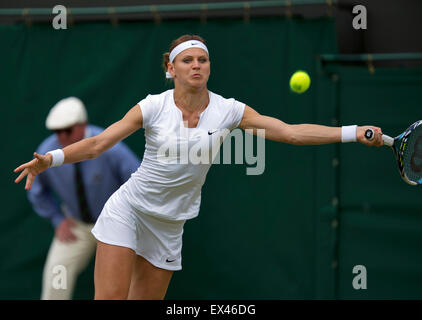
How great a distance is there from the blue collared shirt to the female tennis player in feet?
3.91

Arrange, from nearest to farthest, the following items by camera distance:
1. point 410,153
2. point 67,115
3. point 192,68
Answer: point 192,68, point 410,153, point 67,115

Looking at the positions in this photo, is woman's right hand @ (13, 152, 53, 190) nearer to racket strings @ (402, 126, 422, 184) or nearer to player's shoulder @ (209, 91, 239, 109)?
player's shoulder @ (209, 91, 239, 109)

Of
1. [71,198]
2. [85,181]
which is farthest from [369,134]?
[71,198]

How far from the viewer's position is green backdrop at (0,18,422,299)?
497 centimetres

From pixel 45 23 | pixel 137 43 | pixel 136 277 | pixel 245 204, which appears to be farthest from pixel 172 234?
pixel 45 23

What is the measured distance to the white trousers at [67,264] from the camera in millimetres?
5051

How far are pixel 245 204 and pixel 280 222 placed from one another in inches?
10.7

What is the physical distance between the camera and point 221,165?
5.13 metres

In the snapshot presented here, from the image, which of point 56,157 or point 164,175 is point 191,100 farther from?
point 56,157

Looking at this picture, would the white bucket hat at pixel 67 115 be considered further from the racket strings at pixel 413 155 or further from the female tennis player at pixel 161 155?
the racket strings at pixel 413 155

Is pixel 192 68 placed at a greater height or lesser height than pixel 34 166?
greater

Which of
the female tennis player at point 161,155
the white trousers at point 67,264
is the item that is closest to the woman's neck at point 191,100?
the female tennis player at point 161,155

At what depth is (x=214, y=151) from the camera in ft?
12.0

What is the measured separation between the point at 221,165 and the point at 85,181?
941mm
